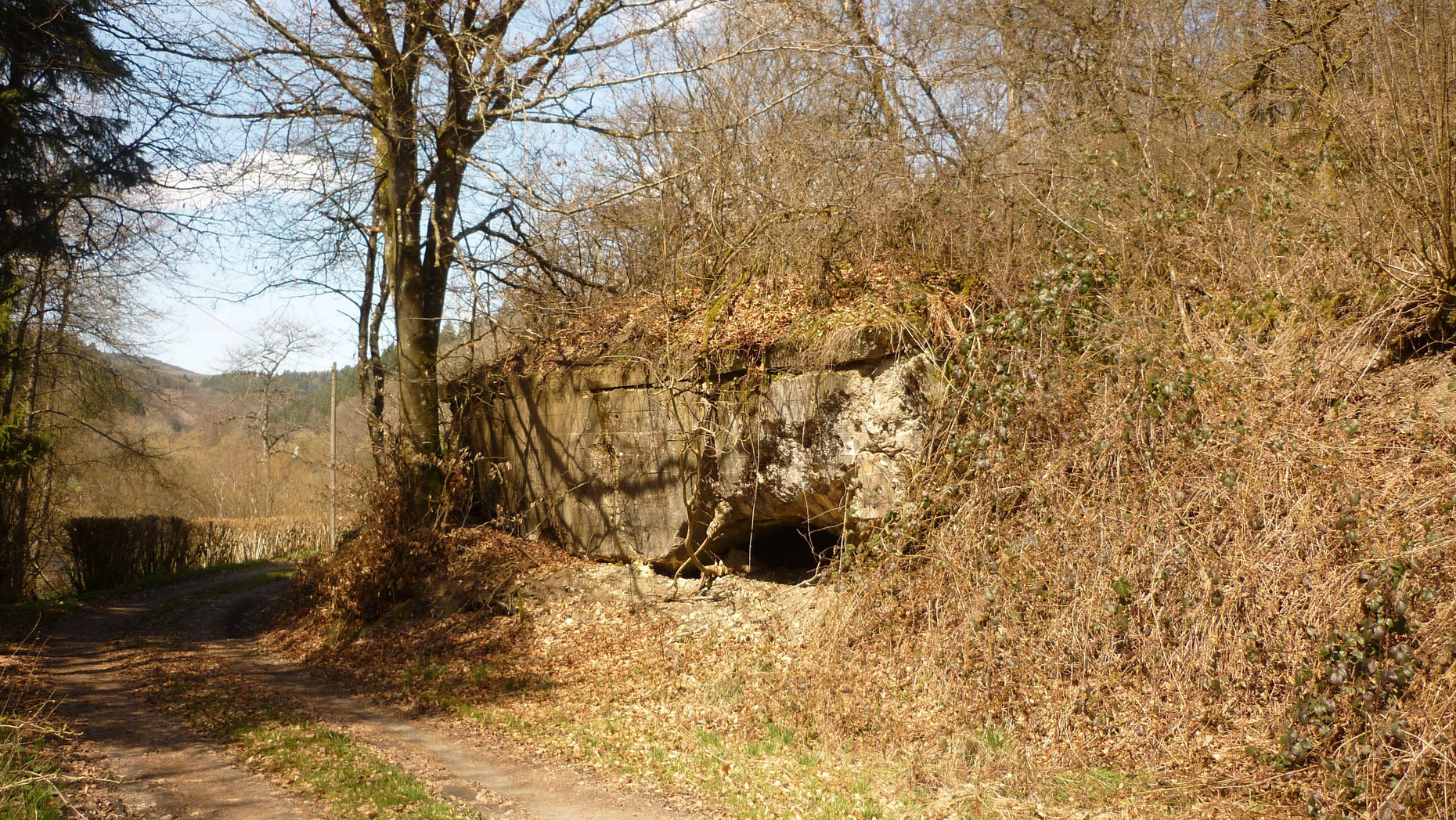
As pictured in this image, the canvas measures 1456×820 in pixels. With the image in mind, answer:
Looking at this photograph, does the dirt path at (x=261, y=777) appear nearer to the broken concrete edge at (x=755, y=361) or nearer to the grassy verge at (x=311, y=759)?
the grassy verge at (x=311, y=759)

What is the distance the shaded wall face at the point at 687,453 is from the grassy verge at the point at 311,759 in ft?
12.7

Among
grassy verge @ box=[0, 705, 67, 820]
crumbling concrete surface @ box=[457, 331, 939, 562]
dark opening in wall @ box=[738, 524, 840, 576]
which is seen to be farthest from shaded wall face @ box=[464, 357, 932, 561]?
grassy verge @ box=[0, 705, 67, 820]

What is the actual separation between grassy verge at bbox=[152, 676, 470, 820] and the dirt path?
13 cm

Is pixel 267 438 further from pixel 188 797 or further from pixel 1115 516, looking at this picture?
pixel 1115 516

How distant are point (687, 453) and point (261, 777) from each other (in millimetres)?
4828

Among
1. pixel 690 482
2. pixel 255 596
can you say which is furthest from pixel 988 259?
pixel 255 596

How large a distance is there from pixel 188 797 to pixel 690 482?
5.18 meters

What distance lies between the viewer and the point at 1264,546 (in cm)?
544

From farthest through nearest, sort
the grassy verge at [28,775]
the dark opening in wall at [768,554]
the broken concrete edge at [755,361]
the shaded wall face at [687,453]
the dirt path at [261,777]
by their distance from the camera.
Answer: the dark opening in wall at [768,554] → the broken concrete edge at [755,361] → the shaded wall face at [687,453] → the dirt path at [261,777] → the grassy verge at [28,775]

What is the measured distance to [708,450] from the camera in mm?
9188

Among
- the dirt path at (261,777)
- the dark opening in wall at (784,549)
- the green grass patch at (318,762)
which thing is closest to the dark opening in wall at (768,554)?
the dark opening in wall at (784,549)

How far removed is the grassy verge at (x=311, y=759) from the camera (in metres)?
5.62

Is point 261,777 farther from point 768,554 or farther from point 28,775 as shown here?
point 768,554

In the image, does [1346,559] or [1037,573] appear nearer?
[1346,559]
